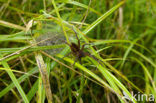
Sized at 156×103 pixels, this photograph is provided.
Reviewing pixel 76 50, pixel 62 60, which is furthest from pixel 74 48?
pixel 62 60

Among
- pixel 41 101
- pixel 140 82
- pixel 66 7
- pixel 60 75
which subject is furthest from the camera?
pixel 140 82

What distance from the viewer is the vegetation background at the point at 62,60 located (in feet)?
3.33

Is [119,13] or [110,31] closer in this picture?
[110,31]

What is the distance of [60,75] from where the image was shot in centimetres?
122

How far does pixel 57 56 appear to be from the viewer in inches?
43.9

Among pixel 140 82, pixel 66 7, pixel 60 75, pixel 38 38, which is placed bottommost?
pixel 140 82

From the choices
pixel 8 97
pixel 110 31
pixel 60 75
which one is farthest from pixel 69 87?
pixel 110 31

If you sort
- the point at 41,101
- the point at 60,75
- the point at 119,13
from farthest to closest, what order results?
1. the point at 119,13
2. the point at 60,75
3. the point at 41,101

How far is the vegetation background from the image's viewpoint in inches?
40.0

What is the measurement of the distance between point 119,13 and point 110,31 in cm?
28

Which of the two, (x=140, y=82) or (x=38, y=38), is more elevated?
(x=38, y=38)

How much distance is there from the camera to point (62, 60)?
3.69 feet

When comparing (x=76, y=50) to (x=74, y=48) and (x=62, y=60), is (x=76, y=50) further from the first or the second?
(x=62, y=60)

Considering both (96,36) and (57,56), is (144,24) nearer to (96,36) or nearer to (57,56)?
(96,36)
